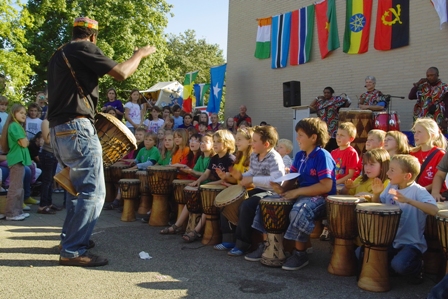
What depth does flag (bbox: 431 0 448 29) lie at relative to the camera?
29.9 ft

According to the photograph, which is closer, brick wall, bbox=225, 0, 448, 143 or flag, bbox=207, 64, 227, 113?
brick wall, bbox=225, 0, 448, 143

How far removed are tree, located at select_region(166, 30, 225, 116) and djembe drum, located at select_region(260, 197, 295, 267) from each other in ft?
135

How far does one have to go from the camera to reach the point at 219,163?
599 cm

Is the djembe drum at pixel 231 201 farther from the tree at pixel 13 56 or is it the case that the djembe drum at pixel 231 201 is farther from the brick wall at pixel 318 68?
the tree at pixel 13 56

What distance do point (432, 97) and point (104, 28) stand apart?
23716mm

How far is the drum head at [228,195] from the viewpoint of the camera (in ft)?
16.7

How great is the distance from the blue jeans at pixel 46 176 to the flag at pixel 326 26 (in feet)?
24.3

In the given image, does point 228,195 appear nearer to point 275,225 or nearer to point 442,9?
point 275,225

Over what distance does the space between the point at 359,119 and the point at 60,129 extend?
227 inches

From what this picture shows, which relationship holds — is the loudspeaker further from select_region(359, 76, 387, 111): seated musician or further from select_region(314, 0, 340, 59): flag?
select_region(359, 76, 387, 111): seated musician

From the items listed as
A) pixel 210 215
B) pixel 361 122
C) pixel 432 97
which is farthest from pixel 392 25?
pixel 210 215

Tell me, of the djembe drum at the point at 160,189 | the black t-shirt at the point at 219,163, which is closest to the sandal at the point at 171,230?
the djembe drum at the point at 160,189

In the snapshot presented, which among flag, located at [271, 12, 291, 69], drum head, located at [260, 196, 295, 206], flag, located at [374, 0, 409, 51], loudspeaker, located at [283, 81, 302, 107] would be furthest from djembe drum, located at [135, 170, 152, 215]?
flag, located at [271, 12, 291, 69]

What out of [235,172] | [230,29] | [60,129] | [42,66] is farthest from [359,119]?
[42,66]
